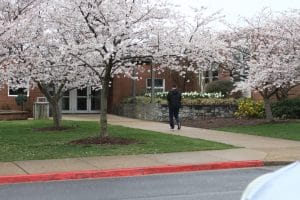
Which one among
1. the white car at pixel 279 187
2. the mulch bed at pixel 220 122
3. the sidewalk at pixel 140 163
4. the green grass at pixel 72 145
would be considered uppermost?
the white car at pixel 279 187

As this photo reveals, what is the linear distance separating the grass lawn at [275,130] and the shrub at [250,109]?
3.67 meters

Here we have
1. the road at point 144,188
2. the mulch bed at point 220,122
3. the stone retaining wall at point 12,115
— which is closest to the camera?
the road at point 144,188

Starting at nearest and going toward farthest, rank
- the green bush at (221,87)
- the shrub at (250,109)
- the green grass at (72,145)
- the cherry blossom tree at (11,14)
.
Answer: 1. the green grass at (72,145)
2. the cherry blossom tree at (11,14)
3. the shrub at (250,109)
4. the green bush at (221,87)

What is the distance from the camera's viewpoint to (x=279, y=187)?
3.59 m

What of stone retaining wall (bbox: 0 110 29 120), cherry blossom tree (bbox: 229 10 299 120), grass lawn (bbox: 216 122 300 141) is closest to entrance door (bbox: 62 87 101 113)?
stone retaining wall (bbox: 0 110 29 120)

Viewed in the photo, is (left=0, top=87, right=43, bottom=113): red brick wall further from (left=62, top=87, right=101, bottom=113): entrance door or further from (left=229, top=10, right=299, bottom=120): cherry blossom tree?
(left=229, top=10, right=299, bottom=120): cherry blossom tree

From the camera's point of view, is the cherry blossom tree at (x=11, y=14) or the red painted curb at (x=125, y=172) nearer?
the red painted curb at (x=125, y=172)

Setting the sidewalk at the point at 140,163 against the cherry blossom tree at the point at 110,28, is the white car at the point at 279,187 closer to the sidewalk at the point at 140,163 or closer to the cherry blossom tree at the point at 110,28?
the sidewalk at the point at 140,163

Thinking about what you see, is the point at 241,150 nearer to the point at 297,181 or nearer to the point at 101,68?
the point at 101,68

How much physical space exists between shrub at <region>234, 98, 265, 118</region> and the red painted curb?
45.3 ft

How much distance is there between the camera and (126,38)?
16203 millimetres

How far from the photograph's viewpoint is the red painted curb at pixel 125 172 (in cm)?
1152

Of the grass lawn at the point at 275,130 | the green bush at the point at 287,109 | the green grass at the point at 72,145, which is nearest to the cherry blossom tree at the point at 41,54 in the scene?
the green grass at the point at 72,145

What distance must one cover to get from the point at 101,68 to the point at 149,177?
7.47 metres
